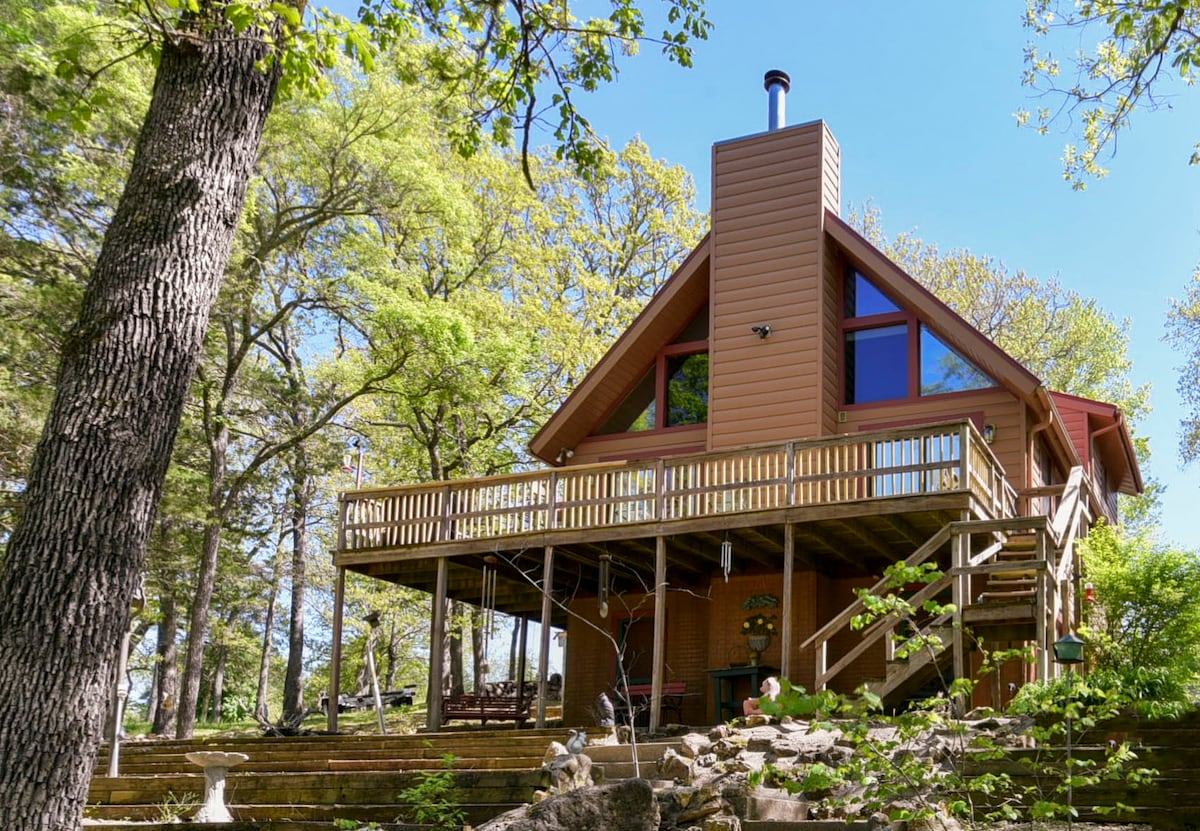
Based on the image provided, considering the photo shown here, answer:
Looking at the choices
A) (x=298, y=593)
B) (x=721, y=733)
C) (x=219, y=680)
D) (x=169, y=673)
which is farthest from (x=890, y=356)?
(x=219, y=680)

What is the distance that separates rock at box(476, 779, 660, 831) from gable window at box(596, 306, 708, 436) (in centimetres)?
1240

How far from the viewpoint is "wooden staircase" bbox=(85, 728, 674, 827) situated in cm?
1120

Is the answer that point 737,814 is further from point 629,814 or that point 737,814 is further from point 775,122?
point 775,122

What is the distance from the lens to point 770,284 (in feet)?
63.1

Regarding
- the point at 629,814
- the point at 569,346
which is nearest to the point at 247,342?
the point at 569,346

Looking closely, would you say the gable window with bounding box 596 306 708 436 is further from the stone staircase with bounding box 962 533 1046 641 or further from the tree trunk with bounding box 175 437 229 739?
the tree trunk with bounding box 175 437 229 739

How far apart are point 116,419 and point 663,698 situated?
14.4 m

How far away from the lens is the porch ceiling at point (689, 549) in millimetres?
15469

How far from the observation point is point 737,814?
859 centimetres

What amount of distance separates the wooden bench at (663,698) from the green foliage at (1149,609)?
18.6ft

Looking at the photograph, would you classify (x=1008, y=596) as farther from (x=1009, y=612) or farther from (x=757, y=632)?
(x=757, y=632)

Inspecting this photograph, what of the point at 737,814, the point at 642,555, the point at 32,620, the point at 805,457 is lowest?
the point at 737,814

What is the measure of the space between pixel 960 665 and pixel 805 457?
567 cm

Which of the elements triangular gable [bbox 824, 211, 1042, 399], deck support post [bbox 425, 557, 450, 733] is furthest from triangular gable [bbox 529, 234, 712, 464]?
deck support post [bbox 425, 557, 450, 733]
